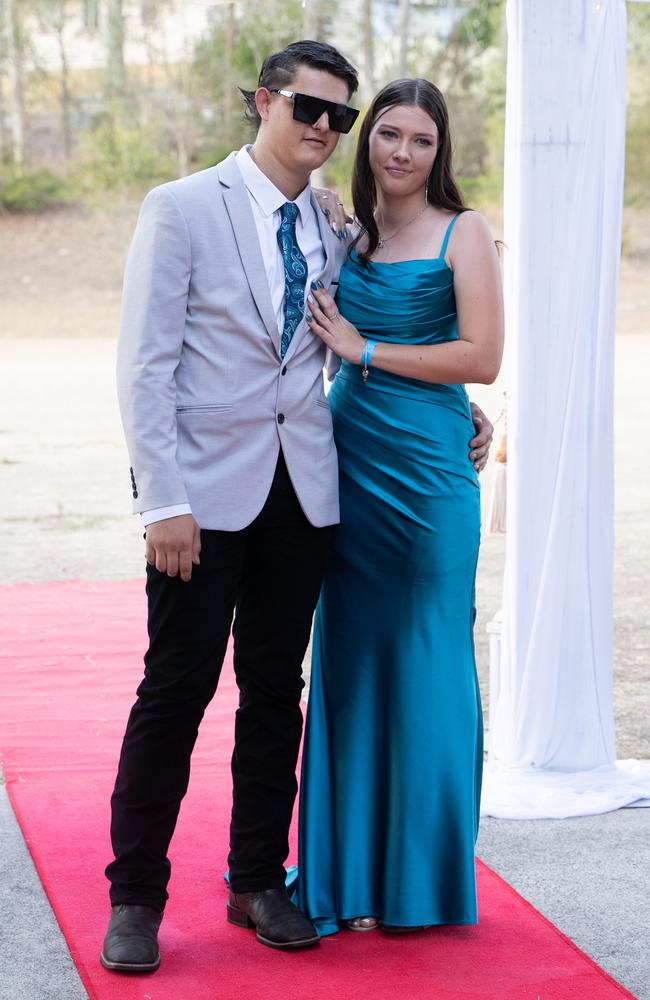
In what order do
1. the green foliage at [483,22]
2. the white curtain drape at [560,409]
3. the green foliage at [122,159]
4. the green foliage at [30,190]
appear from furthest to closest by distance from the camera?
the green foliage at [483,22] < the green foliage at [122,159] < the green foliage at [30,190] < the white curtain drape at [560,409]

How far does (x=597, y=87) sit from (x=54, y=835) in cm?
253

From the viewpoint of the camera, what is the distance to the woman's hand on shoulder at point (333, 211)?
9.49 ft

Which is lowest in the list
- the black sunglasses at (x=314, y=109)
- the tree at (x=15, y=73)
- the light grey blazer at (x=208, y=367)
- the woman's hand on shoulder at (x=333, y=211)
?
the light grey blazer at (x=208, y=367)

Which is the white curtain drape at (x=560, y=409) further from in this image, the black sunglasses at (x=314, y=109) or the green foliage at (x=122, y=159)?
the green foliage at (x=122, y=159)

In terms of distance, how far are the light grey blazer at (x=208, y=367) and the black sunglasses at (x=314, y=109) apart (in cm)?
17

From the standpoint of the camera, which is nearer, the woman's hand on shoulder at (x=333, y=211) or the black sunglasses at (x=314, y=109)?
the black sunglasses at (x=314, y=109)

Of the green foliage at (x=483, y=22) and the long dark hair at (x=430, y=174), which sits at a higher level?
the green foliage at (x=483, y=22)

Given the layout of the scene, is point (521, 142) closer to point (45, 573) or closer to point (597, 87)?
point (597, 87)

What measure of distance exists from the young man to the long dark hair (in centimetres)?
11

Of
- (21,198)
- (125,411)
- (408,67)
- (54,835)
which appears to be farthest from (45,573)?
(408,67)

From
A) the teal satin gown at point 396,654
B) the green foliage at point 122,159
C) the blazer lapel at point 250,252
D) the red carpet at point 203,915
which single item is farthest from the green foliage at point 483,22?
the blazer lapel at point 250,252

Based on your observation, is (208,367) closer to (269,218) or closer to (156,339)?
(156,339)

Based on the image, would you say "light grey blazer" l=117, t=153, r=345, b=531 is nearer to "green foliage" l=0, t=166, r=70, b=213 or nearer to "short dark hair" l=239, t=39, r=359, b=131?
"short dark hair" l=239, t=39, r=359, b=131

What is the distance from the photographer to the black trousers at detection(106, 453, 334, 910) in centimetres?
268
